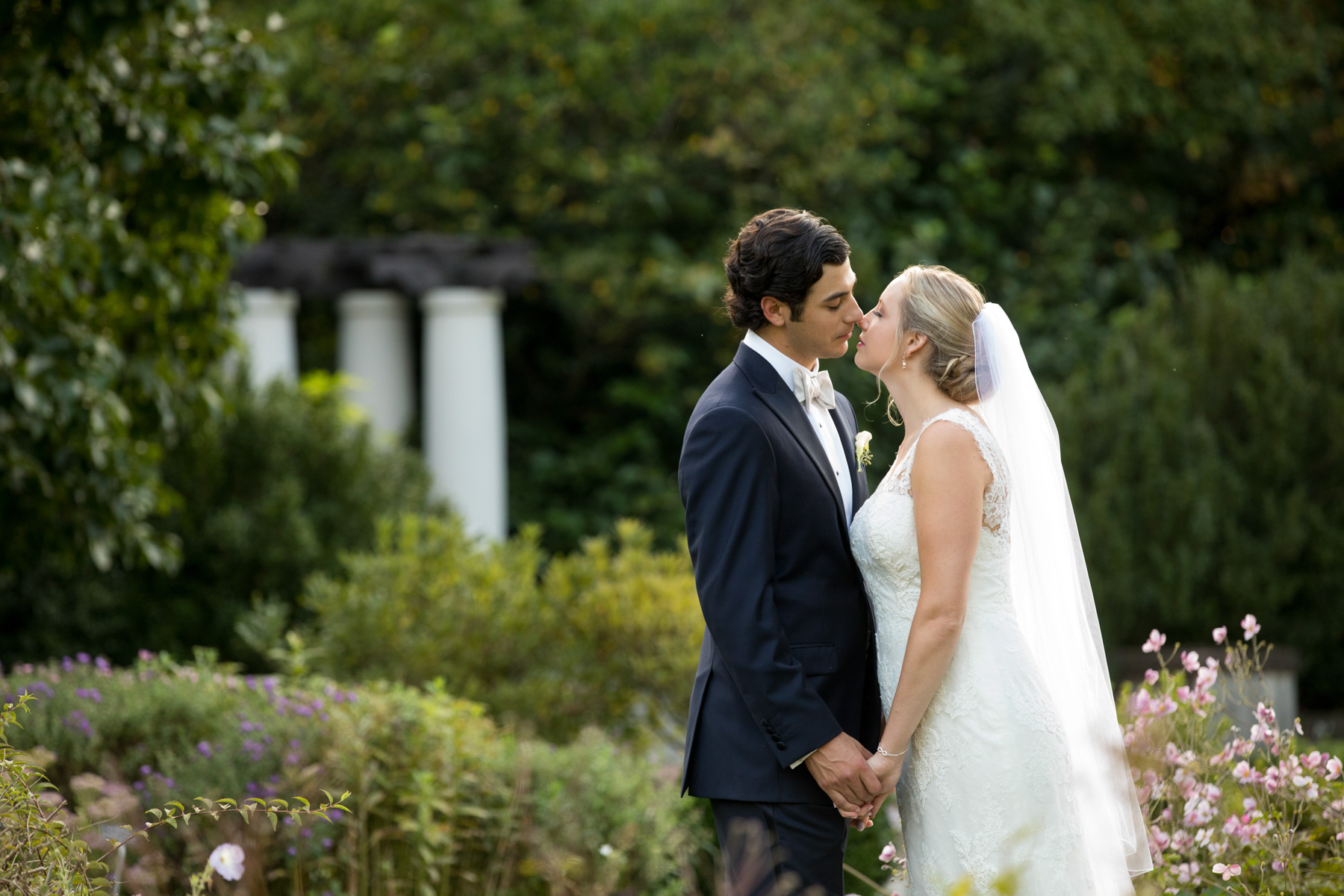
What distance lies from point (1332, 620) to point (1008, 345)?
5022 millimetres

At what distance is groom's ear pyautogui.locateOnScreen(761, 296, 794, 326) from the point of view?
8.92 ft

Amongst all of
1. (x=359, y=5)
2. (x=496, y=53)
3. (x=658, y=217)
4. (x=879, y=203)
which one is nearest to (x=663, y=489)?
(x=658, y=217)

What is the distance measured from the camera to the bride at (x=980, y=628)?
8.49 feet

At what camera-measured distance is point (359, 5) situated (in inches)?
368

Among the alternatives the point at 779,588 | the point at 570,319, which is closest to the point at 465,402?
the point at 570,319

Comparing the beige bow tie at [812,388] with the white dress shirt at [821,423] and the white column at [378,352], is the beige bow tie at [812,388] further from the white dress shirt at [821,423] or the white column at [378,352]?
the white column at [378,352]

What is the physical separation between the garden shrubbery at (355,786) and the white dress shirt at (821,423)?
4.12ft

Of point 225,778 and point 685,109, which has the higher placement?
point 685,109

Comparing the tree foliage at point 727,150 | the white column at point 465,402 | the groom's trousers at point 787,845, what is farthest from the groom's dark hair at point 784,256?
the tree foliage at point 727,150

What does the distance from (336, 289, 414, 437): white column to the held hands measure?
6.97 meters

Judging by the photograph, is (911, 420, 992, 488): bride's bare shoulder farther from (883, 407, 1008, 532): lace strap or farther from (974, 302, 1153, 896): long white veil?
(974, 302, 1153, 896): long white veil

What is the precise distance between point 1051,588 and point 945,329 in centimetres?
63

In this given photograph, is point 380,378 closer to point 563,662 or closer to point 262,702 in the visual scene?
point 563,662

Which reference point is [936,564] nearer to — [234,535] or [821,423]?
[821,423]
